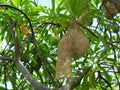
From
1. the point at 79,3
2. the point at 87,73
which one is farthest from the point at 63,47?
the point at 87,73

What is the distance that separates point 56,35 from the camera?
217 cm

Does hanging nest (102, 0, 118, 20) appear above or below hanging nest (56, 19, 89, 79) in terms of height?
above

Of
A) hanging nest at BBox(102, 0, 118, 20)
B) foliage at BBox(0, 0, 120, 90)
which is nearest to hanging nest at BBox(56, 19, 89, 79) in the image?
foliage at BBox(0, 0, 120, 90)

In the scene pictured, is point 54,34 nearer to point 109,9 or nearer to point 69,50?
point 109,9

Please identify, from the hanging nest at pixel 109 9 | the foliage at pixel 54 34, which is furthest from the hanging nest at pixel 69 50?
the hanging nest at pixel 109 9

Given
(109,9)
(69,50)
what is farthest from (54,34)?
(69,50)

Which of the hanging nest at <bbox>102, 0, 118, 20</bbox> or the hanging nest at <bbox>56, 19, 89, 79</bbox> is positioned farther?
the hanging nest at <bbox>102, 0, 118, 20</bbox>

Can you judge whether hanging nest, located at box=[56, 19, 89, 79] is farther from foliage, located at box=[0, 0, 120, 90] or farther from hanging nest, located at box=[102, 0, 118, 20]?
hanging nest, located at box=[102, 0, 118, 20]

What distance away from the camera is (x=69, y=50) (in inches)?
55.2

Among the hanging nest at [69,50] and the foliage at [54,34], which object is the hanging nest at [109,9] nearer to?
the foliage at [54,34]

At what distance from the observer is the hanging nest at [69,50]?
1369 millimetres

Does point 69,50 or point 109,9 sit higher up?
point 109,9

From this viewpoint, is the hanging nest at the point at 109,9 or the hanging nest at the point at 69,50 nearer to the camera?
the hanging nest at the point at 69,50

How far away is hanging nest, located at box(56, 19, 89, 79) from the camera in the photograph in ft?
4.49
